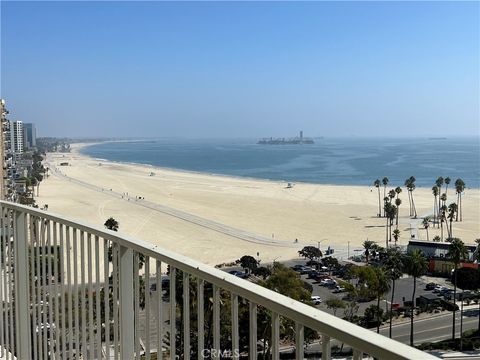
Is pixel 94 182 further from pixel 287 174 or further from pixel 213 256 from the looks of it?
pixel 213 256

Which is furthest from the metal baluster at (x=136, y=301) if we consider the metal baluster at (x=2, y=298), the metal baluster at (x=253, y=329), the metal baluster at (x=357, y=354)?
the metal baluster at (x=2, y=298)

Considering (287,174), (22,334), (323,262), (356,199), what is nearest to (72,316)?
(22,334)

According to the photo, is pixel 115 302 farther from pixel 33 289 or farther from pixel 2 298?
pixel 2 298

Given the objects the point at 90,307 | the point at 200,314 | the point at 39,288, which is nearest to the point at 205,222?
the point at 39,288

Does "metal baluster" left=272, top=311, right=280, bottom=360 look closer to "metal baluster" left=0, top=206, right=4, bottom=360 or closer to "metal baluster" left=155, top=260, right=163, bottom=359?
"metal baluster" left=155, top=260, right=163, bottom=359

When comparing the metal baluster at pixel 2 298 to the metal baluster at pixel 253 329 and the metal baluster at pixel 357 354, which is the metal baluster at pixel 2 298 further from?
the metal baluster at pixel 357 354

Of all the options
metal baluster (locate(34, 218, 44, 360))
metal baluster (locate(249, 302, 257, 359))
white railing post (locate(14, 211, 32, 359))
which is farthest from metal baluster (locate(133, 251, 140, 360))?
white railing post (locate(14, 211, 32, 359))
